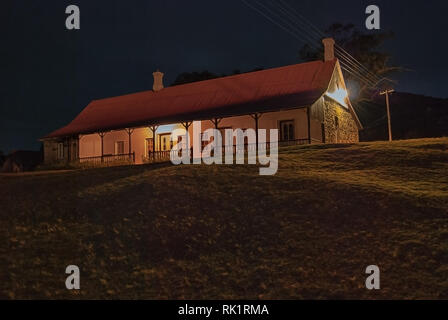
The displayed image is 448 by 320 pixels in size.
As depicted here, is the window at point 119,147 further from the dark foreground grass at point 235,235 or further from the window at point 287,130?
the dark foreground grass at point 235,235

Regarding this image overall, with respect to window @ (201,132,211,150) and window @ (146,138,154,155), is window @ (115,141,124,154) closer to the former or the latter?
window @ (146,138,154,155)

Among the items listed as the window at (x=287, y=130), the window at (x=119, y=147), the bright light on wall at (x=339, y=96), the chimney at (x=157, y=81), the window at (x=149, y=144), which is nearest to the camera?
the window at (x=287, y=130)

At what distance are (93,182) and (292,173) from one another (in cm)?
735

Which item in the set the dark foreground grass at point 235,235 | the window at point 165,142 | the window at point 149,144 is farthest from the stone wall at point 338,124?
the window at point 149,144

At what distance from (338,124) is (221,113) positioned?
805cm

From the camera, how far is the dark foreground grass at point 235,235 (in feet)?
25.1

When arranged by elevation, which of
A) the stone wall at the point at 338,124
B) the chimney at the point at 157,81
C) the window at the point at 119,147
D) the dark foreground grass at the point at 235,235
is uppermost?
the chimney at the point at 157,81

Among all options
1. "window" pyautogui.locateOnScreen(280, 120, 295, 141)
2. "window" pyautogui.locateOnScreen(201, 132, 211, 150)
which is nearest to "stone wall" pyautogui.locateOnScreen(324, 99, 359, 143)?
"window" pyautogui.locateOnScreen(280, 120, 295, 141)

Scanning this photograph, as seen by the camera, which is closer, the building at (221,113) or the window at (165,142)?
the building at (221,113)

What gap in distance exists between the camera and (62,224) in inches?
445

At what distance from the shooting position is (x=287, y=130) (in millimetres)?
26516

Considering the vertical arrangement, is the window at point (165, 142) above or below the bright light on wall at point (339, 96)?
below
